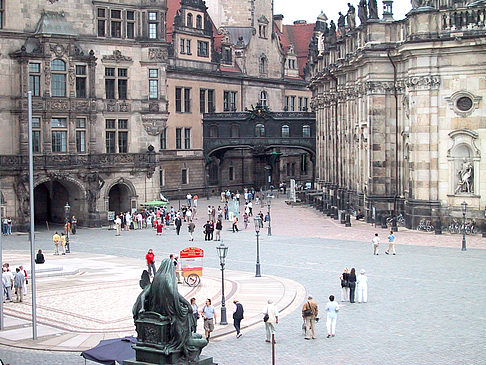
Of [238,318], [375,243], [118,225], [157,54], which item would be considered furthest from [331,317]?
[157,54]

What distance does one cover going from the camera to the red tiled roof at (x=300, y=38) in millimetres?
116188

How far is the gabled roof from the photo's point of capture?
56531 millimetres

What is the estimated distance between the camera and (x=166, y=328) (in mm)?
15469

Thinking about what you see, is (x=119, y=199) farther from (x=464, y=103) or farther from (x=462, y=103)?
(x=464, y=103)

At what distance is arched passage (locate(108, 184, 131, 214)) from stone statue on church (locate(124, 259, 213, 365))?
46656mm

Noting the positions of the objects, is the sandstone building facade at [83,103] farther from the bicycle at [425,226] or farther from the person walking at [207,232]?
the bicycle at [425,226]

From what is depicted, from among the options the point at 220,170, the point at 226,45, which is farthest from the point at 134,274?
the point at 226,45

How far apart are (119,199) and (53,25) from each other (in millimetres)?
13526

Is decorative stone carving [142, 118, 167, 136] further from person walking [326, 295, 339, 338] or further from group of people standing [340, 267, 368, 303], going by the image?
person walking [326, 295, 339, 338]

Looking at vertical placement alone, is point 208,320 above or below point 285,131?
below

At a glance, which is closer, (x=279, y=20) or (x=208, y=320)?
(x=208, y=320)

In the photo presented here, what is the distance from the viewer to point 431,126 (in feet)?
162

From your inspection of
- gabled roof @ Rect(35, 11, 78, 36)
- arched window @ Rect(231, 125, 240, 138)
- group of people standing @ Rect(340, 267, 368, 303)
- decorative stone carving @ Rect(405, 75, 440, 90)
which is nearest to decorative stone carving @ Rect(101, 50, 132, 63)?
gabled roof @ Rect(35, 11, 78, 36)

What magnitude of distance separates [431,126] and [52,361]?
3248 cm
